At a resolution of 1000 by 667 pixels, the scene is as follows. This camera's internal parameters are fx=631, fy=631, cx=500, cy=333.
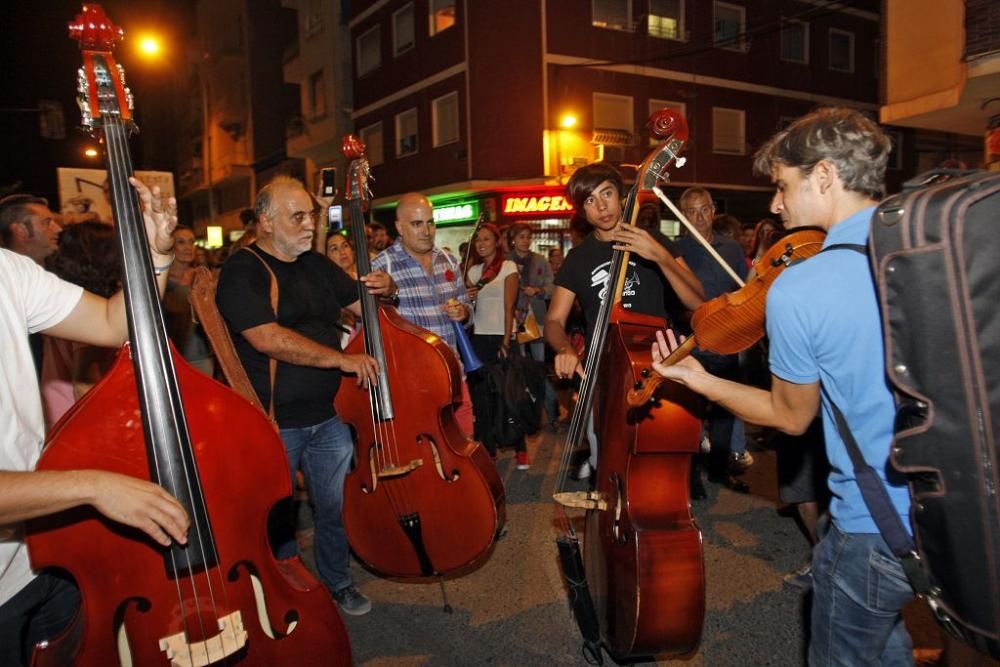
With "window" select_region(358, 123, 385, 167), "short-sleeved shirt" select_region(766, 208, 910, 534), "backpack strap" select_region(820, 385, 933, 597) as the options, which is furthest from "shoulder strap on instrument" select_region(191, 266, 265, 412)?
"window" select_region(358, 123, 385, 167)

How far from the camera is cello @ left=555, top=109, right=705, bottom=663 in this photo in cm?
227

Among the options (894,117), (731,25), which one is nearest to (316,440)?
(894,117)

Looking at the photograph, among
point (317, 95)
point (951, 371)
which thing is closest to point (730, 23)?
point (317, 95)

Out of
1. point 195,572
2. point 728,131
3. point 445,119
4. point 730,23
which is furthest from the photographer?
point 728,131

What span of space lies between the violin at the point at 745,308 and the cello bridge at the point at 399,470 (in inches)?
57.3

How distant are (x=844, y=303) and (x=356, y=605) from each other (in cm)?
283

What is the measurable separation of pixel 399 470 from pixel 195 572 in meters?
1.23

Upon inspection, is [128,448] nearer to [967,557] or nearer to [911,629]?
[967,557]

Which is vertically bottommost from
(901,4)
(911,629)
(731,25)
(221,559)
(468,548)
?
(911,629)

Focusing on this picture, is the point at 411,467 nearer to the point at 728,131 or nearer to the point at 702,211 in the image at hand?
the point at 702,211

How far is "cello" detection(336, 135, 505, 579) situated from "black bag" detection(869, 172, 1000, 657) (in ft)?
6.42

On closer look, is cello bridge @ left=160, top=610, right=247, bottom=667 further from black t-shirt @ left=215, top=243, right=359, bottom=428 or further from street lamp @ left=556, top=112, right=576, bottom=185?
street lamp @ left=556, top=112, right=576, bottom=185

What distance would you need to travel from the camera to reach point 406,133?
18578 millimetres

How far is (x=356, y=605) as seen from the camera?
130 inches
